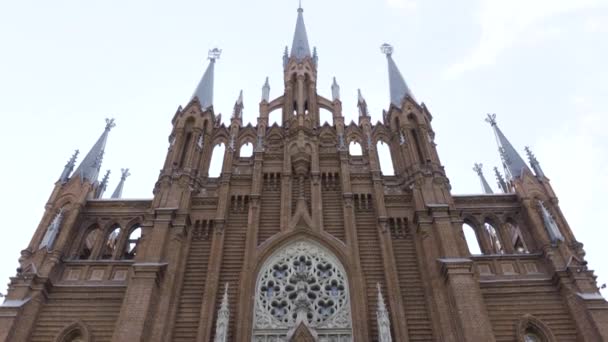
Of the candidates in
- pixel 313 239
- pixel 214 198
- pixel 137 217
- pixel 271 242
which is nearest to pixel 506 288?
pixel 313 239

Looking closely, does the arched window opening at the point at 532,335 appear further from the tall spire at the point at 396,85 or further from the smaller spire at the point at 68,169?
the smaller spire at the point at 68,169

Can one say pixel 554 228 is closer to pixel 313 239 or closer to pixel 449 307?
pixel 449 307

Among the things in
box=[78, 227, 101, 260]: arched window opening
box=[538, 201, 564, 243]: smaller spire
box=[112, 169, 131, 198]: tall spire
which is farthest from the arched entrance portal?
box=[112, 169, 131, 198]: tall spire

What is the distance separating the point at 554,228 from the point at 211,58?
2543cm

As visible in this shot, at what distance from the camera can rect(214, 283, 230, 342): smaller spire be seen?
19266mm

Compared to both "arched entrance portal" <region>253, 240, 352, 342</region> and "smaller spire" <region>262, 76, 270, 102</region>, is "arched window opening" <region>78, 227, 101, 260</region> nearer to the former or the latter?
"arched entrance portal" <region>253, 240, 352, 342</region>

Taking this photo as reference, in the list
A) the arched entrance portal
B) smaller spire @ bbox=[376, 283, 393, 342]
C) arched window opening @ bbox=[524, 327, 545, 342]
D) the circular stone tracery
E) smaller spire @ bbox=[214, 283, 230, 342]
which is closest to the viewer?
smaller spire @ bbox=[376, 283, 393, 342]

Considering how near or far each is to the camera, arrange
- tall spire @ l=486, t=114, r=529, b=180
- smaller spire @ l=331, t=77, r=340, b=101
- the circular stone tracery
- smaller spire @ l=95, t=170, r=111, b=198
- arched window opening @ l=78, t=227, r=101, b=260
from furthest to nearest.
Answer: smaller spire @ l=331, t=77, r=340, b=101 → smaller spire @ l=95, t=170, r=111, b=198 → tall spire @ l=486, t=114, r=529, b=180 → arched window opening @ l=78, t=227, r=101, b=260 → the circular stone tracery

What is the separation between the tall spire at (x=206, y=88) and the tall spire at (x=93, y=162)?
613 centimetres

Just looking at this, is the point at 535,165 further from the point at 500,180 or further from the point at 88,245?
the point at 88,245

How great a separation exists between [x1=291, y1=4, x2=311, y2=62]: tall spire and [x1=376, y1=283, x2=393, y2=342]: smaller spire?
1956 centimetres

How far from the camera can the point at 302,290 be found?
2128cm

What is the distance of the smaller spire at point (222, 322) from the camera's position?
1927 cm

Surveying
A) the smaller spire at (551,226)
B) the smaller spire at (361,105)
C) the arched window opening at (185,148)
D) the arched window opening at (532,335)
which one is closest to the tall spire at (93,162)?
the arched window opening at (185,148)
